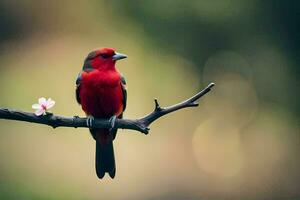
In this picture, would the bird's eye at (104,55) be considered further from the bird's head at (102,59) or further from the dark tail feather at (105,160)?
the dark tail feather at (105,160)

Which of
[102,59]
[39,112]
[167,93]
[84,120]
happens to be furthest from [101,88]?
[167,93]

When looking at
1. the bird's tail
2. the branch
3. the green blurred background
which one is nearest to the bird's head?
the bird's tail

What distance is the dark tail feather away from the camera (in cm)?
349

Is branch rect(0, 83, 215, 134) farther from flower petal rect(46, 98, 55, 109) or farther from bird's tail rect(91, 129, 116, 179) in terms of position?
bird's tail rect(91, 129, 116, 179)

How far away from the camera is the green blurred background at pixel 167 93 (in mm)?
9648

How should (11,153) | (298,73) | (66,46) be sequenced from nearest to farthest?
1. (298,73)
2. (66,46)
3. (11,153)

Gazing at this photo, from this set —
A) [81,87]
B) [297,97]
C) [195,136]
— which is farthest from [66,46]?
[81,87]

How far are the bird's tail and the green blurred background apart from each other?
17.9 feet

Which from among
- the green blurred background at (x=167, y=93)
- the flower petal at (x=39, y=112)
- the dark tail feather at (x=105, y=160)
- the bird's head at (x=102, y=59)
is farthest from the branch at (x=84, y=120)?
the green blurred background at (x=167, y=93)

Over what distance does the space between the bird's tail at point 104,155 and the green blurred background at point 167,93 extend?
5470mm

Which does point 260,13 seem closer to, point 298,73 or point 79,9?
point 298,73

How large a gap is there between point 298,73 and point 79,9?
3719mm

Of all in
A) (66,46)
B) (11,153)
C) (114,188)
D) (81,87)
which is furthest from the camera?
(114,188)

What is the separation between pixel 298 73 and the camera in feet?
31.0
